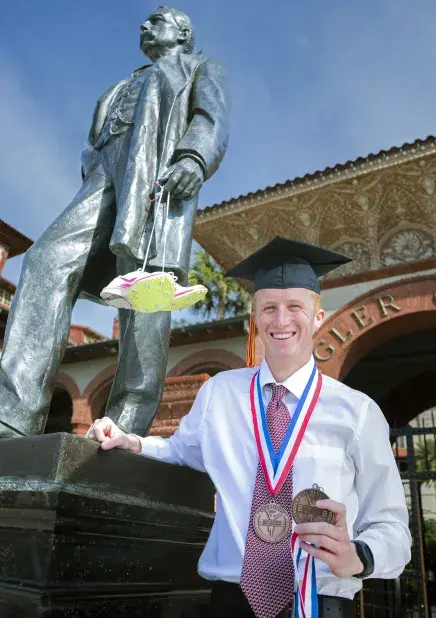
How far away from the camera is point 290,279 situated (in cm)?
172

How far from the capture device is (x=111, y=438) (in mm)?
1697

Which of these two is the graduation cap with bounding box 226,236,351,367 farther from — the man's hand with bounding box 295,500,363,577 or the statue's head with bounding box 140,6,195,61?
the statue's head with bounding box 140,6,195,61

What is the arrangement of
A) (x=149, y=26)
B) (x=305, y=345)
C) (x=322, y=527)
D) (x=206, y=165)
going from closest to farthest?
(x=322, y=527) < (x=305, y=345) < (x=206, y=165) < (x=149, y=26)

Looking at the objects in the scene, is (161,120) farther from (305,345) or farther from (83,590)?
(83,590)

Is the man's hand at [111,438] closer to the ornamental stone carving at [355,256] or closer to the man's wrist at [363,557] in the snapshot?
the man's wrist at [363,557]

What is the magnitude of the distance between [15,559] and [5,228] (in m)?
18.9

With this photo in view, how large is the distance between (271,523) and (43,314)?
1.41m

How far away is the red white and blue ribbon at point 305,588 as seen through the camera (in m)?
1.24

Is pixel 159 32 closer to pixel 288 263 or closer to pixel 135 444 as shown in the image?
pixel 288 263

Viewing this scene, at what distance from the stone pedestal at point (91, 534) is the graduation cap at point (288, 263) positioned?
0.74m

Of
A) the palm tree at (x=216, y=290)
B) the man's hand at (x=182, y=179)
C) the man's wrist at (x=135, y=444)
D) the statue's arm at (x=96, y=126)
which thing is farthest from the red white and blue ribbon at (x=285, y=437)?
the palm tree at (x=216, y=290)

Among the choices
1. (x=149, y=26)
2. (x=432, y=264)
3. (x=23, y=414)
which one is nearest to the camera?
(x=23, y=414)

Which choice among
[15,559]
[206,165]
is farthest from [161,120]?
[15,559]

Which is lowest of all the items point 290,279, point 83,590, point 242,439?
point 83,590
